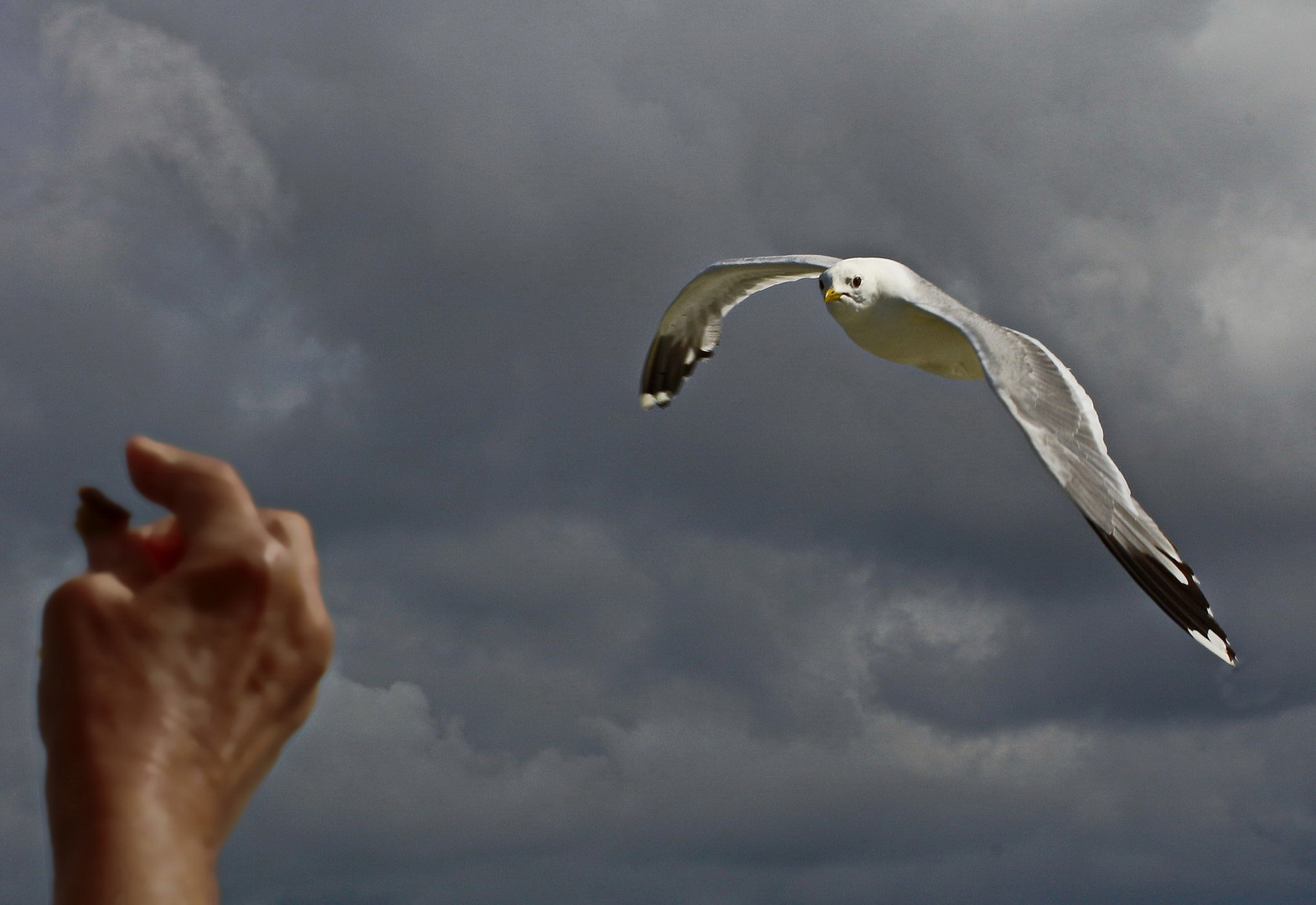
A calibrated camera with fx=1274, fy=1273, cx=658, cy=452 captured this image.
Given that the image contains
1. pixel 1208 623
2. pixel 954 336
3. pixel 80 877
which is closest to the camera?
pixel 80 877

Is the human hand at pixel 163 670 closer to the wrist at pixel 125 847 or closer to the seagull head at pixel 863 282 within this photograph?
the wrist at pixel 125 847

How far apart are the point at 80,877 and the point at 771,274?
21008 millimetres

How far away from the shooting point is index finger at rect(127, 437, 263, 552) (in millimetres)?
3809

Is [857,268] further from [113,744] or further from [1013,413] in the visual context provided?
[113,744]

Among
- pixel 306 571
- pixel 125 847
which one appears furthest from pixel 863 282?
pixel 125 847

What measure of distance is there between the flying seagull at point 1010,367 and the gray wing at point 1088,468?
1 cm

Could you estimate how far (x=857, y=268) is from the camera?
18.7m

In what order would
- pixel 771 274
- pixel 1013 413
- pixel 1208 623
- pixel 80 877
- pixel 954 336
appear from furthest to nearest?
pixel 771 274 → pixel 954 336 → pixel 1013 413 → pixel 1208 623 → pixel 80 877

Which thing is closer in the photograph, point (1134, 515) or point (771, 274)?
point (1134, 515)

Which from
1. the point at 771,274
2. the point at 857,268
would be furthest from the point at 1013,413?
the point at 771,274

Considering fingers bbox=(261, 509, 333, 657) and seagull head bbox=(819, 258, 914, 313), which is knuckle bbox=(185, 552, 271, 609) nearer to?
fingers bbox=(261, 509, 333, 657)

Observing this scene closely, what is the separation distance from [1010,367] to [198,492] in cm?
1326

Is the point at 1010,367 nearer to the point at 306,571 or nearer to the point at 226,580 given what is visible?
the point at 306,571

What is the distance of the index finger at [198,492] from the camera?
381 cm
